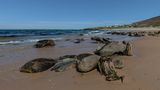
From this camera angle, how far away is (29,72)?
6672 mm

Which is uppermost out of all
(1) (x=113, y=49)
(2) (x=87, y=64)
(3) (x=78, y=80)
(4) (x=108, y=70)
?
(1) (x=113, y=49)

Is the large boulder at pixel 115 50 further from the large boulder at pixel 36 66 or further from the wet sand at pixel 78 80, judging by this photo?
the large boulder at pixel 36 66

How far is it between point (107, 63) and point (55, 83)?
183 centimetres

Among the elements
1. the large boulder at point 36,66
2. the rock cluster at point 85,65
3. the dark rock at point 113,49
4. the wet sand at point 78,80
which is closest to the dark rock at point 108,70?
the rock cluster at point 85,65

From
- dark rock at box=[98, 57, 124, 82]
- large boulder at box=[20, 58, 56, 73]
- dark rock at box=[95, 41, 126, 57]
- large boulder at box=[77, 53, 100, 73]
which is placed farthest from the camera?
dark rock at box=[95, 41, 126, 57]

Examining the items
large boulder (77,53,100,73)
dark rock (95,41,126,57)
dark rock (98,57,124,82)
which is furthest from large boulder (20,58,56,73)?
dark rock (95,41,126,57)

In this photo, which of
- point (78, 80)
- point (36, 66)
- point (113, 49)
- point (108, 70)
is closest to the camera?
point (78, 80)

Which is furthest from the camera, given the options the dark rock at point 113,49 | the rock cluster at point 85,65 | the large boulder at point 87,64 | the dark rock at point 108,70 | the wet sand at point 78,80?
the dark rock at point 113,49

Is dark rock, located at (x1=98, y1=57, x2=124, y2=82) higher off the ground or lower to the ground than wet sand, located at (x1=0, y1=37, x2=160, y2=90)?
higher

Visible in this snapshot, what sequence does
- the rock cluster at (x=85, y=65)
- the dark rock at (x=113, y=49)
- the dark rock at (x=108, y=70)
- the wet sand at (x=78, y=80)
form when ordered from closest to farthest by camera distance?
the wet sand at (x=78, y=80)
the dark rock at (x=108, y=70)
the rock cluster at (x=85, y=65)
the dark rock at (x=113, y=49)

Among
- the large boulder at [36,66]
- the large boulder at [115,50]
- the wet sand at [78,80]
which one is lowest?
the wet sand at [78,80]

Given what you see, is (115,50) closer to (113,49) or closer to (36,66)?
(113,49)

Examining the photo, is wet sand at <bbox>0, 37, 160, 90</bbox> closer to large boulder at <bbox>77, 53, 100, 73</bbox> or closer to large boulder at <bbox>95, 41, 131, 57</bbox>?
large boulder at <bbox>77, 53, 100, 73</bbox>

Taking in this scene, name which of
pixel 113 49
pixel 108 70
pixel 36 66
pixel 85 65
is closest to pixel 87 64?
pixel 85 65
